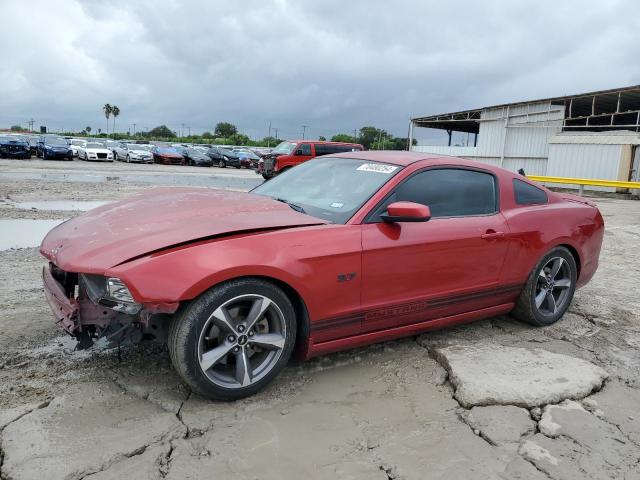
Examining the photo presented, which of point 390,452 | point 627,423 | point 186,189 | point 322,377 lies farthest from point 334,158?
point 627,423

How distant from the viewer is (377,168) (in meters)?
3.78

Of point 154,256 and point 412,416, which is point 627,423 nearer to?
point 412,416

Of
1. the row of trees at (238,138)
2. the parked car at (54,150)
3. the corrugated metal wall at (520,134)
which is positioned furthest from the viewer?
the row of trees at (238,138)

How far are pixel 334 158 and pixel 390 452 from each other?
2.49m

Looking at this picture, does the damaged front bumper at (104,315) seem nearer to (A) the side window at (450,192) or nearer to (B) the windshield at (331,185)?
(B) the windshield at (331,185)

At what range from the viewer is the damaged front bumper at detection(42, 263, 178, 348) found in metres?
2.68

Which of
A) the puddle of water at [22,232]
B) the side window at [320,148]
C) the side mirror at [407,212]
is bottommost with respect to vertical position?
the puddle of water at [22,232]

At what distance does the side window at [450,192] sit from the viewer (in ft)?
11.9

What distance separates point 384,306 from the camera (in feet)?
11.0

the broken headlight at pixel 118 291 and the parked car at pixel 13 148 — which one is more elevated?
the parked car at pixel 13 148

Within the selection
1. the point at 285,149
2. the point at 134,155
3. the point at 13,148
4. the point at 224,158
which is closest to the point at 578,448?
the point at 285,149

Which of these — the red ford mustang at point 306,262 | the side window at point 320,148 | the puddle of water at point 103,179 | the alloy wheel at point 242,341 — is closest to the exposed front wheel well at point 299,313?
the red ford mustang at point 306,262

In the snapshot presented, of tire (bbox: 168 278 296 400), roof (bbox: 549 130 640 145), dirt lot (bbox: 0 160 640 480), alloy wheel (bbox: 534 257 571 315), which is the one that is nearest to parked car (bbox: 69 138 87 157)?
roof (bbox: 549 130 640 145)

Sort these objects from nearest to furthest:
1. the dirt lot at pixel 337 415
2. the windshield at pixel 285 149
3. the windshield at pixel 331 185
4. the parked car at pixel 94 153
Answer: the dirt lot at pixel 337 415, the windshield at pixel 331 185, the windshield at pixel 285 149, the parked car at pixel 94 153
